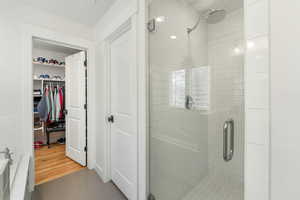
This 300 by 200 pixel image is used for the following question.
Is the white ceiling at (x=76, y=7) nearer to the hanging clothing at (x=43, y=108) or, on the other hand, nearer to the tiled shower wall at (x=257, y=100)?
the tiled shower wall at (x=257, y=100)

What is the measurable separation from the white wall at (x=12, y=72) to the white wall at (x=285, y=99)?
2386mm

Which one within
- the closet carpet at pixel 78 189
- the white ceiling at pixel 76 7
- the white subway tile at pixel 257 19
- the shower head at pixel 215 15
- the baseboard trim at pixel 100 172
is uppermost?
the white ceiling at pixel 76 7

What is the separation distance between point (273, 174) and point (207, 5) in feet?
4.23

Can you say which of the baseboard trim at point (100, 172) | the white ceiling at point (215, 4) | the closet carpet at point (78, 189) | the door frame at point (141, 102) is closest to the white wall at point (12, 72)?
the closet carpet at point (78, 189)

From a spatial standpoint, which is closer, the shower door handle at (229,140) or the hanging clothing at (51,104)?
the shower door handle at (229,140)

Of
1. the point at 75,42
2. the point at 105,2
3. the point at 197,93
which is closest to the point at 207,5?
the point at 197,93

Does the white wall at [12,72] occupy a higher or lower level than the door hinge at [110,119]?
higher

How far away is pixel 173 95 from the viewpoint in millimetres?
1267

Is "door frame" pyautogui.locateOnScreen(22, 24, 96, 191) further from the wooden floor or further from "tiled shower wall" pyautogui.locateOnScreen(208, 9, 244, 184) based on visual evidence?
"tiled shower wall" pyautogui.locateOnScreen(208, 9, 244, 184)

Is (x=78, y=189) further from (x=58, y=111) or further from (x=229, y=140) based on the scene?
(x=58, y=111)

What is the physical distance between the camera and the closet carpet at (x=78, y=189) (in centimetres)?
158

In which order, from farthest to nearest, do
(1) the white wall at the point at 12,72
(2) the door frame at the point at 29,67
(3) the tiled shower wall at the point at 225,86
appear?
(2) the door frame at the point at 29,67, (1) the white wall at the point at 12,72, (3) the tiled shower wall at the point at 225,86

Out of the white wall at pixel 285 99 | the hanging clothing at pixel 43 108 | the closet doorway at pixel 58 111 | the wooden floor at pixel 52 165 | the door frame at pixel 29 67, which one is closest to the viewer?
the white wall at pixel 285 99

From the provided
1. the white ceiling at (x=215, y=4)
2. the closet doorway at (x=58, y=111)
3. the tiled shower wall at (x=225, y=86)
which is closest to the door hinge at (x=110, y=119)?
the closet doorway at (x=58, y=111)
